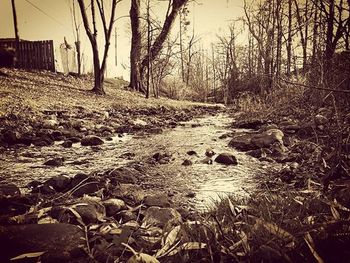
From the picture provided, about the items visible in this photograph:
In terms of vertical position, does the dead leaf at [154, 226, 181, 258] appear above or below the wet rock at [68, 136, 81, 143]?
below

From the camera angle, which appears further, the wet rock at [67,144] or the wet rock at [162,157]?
the wet rock at [67,144]

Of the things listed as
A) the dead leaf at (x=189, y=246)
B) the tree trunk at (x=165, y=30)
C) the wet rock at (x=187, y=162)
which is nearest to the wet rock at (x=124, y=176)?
the wet rock at (x=187, y=162)

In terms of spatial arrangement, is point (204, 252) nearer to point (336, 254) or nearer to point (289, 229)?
point (289, 229)

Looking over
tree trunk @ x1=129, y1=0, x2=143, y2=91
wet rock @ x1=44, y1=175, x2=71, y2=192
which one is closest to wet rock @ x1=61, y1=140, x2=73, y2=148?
wet rock @ x1=44, y1=175, x2=71, y2=192

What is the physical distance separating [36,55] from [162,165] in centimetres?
1626

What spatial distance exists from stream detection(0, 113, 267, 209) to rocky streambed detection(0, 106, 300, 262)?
12 millimetres

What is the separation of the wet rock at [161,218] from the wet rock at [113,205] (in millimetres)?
287

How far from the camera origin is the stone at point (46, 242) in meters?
1.62

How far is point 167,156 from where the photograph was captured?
4.55 metres

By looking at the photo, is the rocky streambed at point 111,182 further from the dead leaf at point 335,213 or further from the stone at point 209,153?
the dead leaf at point 335,213

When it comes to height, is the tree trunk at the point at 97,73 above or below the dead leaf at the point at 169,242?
above

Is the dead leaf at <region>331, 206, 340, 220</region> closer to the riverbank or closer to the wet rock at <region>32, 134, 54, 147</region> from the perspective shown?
the riverbank

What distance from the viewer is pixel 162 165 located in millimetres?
4133

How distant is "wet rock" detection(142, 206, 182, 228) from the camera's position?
2164 millimetres
